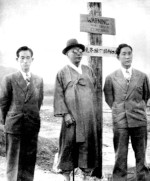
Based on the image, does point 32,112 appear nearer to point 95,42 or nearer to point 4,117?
point 4,117

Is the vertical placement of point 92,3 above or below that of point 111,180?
above

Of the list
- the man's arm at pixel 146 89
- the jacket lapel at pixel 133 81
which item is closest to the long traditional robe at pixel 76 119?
the jacket lapel at pixel 133 81

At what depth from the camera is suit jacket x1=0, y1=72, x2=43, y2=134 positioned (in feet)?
11.3

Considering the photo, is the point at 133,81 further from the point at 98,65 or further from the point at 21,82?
the point at 21,82

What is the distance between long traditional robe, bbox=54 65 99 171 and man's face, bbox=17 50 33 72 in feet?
1.33

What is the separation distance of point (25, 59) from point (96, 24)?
126cm

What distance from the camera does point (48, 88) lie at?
1065 cm

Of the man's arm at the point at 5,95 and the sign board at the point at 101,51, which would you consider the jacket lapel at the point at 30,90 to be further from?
the sign board at the point at 101,51

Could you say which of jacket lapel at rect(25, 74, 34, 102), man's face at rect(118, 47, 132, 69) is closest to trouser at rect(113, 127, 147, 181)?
man's face at rect(118, 47, 132, 69)

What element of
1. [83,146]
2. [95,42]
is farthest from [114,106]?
[95,42]

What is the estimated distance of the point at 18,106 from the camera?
3.46 m

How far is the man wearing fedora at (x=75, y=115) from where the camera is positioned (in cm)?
358

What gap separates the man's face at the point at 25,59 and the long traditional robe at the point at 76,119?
41cm

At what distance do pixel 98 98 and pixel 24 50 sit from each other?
4.34 feet
